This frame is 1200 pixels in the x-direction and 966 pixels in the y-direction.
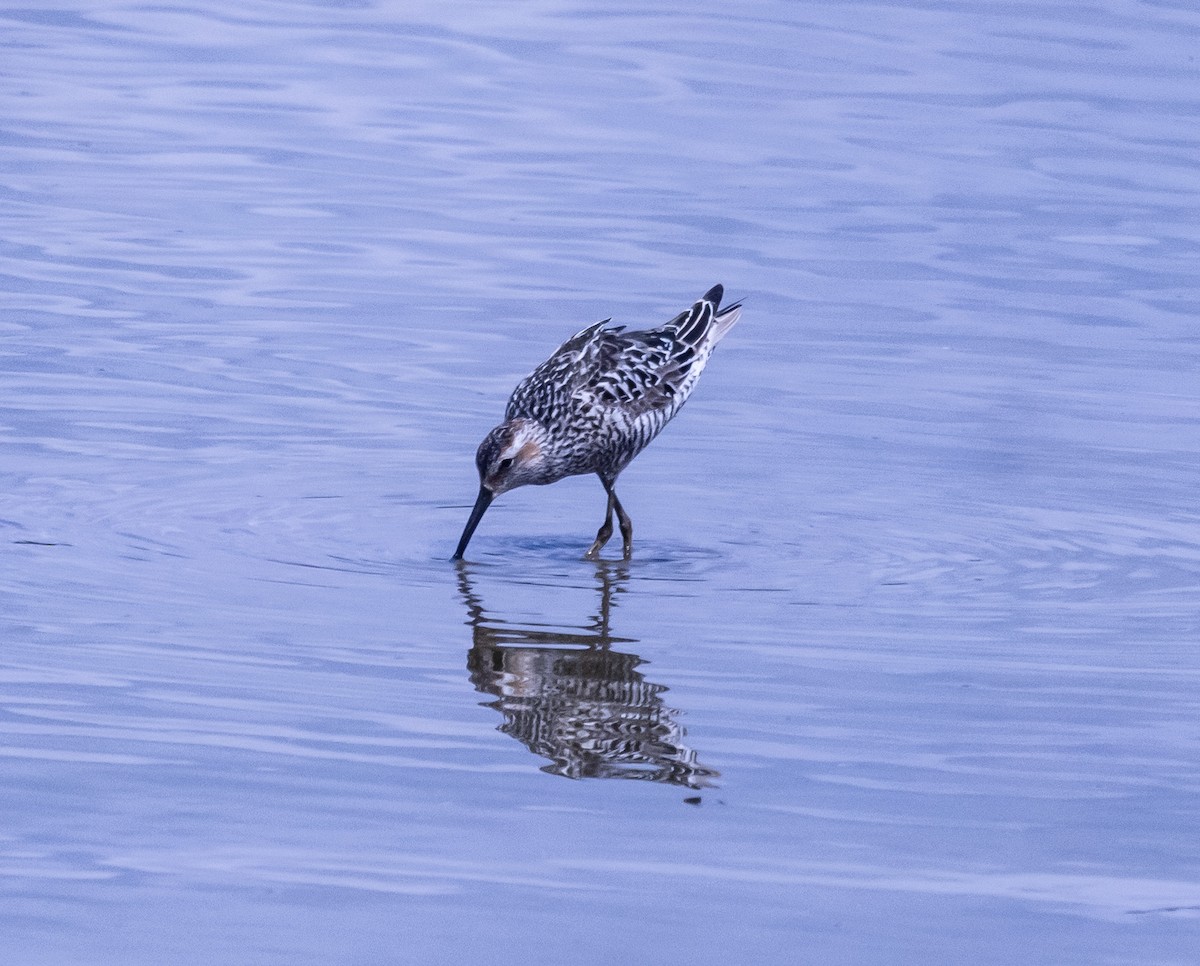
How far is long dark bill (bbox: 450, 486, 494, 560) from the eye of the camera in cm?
973

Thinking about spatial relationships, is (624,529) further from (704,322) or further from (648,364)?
(704,322)

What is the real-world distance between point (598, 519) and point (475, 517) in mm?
1349

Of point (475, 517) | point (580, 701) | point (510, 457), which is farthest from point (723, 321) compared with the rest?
point (580, 701)

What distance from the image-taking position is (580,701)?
303 inches

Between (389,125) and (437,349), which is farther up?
(389,125)

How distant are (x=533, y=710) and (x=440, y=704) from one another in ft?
1.00

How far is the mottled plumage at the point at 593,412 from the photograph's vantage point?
10180 mm

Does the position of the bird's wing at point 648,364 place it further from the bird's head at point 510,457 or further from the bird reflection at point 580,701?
the bird reflection at point 580,701

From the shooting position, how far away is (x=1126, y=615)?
29.3 ft

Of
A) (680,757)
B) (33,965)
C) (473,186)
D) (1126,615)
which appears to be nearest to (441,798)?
(680,757)

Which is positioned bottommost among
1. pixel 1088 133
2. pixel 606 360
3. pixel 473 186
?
pixel 606 360

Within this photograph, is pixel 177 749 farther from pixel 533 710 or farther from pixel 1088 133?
pixel 1088 133

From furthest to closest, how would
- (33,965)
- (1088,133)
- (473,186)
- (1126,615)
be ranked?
1. (1088,133)
2. (473,186)
3. (1126,615)
4. (33,965)

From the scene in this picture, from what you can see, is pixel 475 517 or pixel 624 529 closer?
pixel 475 517
